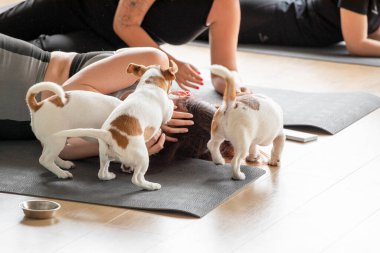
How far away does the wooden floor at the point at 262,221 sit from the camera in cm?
192

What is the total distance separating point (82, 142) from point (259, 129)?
1.71ft

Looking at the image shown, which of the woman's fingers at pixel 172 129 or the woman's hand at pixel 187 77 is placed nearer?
the woman's fingers at pixel 172 129

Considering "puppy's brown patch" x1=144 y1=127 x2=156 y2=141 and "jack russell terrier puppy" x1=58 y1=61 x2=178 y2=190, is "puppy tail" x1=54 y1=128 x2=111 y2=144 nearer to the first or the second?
"jack russell terrier puppy" x1=58 y1=61 x2=178 y2=190

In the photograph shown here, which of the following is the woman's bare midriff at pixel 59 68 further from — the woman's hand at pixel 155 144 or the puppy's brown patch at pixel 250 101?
the puppy's brown patch at pixel 250 101

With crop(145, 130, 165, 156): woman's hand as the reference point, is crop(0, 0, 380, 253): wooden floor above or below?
below

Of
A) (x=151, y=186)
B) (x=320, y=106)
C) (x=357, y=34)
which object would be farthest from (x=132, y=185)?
(x=357, y=34)

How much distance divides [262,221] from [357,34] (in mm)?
2241

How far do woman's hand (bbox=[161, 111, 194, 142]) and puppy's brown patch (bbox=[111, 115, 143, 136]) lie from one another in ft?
0.86

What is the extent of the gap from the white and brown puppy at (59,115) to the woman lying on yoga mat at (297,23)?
2163 millimetres

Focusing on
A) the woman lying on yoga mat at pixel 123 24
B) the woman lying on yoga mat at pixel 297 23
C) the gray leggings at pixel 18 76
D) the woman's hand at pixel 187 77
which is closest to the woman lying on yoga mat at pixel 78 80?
the gray leggings at pixel 18 76

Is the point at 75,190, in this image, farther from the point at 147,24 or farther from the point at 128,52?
the point at 147,24

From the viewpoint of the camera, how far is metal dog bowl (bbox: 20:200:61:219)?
2055 millimetres

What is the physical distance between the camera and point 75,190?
7.36ft

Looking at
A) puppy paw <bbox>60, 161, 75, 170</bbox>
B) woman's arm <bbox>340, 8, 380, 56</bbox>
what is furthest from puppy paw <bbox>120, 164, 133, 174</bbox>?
woman's arm <bbox>340, 8, 380, 56</bbox>
